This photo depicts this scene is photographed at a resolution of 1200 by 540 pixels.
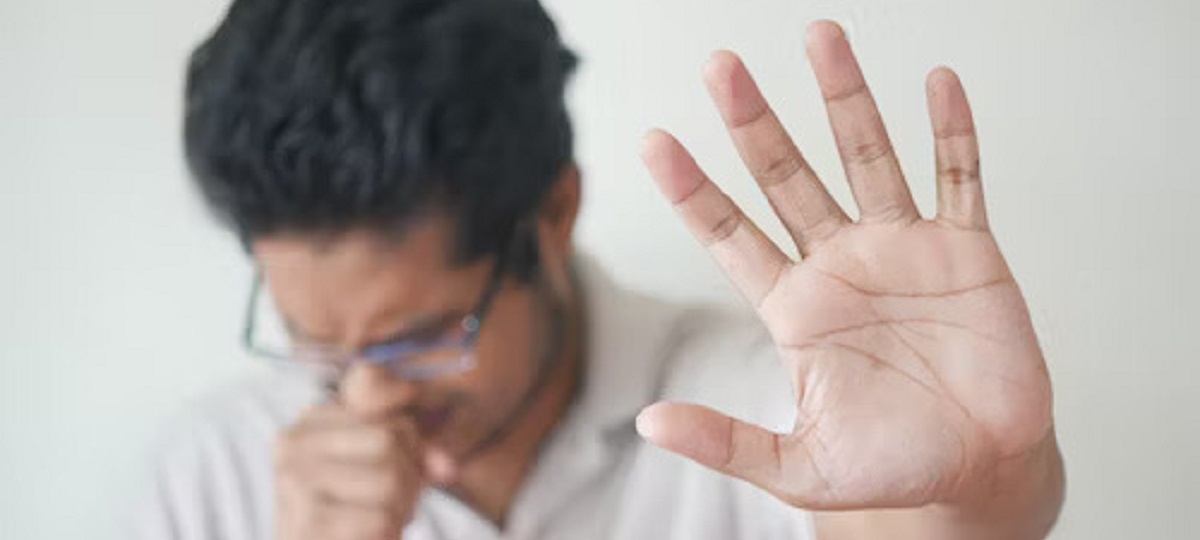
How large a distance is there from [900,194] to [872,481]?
96 mm

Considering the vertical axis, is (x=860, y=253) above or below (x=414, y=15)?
below

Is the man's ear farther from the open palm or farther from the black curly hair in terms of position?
the open palm

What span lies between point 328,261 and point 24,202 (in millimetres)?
198

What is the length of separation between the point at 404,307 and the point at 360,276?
1.1 inches

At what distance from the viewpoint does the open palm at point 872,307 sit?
398 mm

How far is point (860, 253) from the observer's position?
41 centimetres

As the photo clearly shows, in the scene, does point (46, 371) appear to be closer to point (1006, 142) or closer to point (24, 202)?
point (24, 202)

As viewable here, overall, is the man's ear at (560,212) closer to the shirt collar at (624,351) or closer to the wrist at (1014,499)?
the shirt collar at (624,351)

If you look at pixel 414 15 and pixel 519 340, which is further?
pixel 519 340

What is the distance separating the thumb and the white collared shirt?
21 cm

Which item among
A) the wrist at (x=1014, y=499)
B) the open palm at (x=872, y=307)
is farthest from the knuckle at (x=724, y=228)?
the wrist at (x=1014, y=499)

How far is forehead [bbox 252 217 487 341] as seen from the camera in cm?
49

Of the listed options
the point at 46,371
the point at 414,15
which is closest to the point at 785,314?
the point at 414,15

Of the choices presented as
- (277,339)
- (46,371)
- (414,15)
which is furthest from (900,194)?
(46,371)
